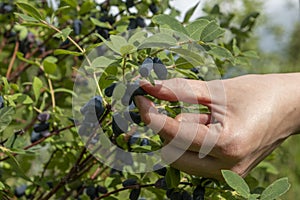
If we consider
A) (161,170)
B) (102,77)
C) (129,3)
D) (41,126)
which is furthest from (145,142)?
(129,3)

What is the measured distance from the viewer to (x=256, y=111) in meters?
0.92

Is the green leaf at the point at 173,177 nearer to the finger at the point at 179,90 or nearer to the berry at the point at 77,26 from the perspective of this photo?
the finger at the point at 179,90

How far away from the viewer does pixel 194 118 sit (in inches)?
36.4

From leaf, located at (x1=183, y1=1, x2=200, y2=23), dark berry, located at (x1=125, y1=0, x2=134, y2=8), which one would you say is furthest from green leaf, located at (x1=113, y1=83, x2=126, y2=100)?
leaf, located at (x1=183, y1=1, x2=200, y2=23)

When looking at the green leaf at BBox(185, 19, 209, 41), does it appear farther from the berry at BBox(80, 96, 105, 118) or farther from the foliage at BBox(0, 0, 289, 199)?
the berry at BBox(80, 96, 105, 118)

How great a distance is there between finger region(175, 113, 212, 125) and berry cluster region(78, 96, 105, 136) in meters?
0.13

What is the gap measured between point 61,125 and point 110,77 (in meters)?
0.43

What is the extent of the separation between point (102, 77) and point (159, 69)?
0.13 meters

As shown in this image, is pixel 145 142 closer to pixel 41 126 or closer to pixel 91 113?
pixel 91 113

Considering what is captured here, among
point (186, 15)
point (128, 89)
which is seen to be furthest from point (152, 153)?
point (186, 15)

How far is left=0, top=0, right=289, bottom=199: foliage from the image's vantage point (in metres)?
0.90

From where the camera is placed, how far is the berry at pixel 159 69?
895 millimetres

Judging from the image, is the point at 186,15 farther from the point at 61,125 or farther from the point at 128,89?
the point at 128,89

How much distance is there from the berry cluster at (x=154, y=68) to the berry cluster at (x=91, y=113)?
0.11 metres
